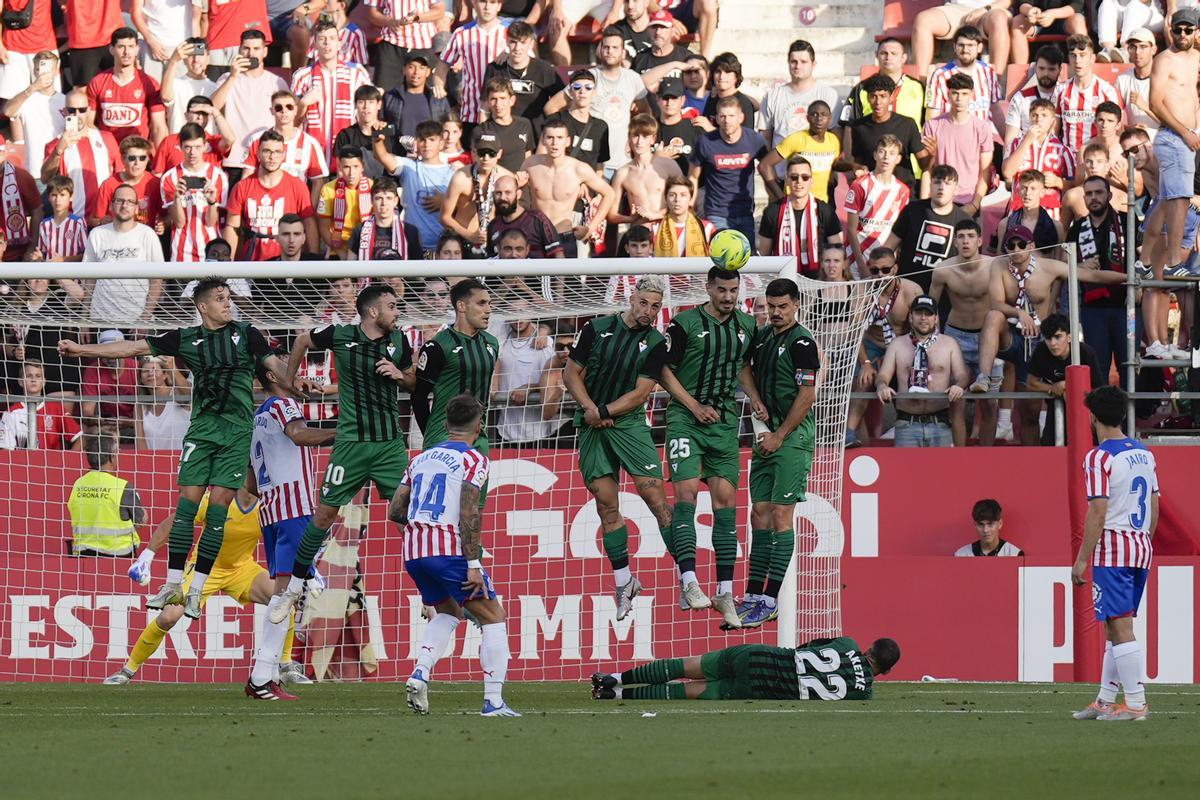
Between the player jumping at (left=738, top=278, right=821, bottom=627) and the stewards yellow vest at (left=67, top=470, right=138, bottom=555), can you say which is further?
the stewards yellow vest at (left=67, top=470, right=138, bottom=555)

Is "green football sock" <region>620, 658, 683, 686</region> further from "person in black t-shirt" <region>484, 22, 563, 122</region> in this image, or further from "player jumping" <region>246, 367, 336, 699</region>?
"person in black t-shirt" <region>484, 22, 563, 122</region>

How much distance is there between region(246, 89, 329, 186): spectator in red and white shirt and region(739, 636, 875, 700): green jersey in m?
8.44

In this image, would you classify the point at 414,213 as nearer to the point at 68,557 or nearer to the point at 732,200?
the point at 732,200

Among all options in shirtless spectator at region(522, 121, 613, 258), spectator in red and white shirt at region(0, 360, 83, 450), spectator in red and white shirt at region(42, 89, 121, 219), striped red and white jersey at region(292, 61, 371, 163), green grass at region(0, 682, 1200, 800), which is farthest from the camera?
striped red and white jersey at region(292, 61, 371, 163)

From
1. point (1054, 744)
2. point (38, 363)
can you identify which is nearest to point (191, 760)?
point (1054, 744)

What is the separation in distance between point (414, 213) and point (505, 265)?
453cm

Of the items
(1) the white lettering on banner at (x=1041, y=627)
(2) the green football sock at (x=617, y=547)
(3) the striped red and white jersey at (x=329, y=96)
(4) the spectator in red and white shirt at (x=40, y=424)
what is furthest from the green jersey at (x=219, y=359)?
(1) the white lettering on banner at (x=1041, y=627)

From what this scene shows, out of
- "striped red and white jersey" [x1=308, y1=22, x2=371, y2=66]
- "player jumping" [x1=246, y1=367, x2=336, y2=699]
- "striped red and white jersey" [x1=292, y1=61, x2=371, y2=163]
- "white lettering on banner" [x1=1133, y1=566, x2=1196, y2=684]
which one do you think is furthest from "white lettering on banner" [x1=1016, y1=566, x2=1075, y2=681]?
"striped red and white jersey" [x1=308, y1=22, x2=371, y2=66]

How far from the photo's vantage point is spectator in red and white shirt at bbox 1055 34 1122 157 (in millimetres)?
17266

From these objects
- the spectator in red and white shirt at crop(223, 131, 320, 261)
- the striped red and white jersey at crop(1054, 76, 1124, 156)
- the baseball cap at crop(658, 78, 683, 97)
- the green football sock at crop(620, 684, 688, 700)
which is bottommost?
the green football sock at crop(620, 684, 688, 700)

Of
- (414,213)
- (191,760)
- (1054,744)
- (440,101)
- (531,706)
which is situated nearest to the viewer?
(191,760)

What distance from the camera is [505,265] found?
12648 millimetres

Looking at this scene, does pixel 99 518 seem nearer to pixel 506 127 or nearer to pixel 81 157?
pixel 81 157

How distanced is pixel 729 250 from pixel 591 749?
4.78 meters
